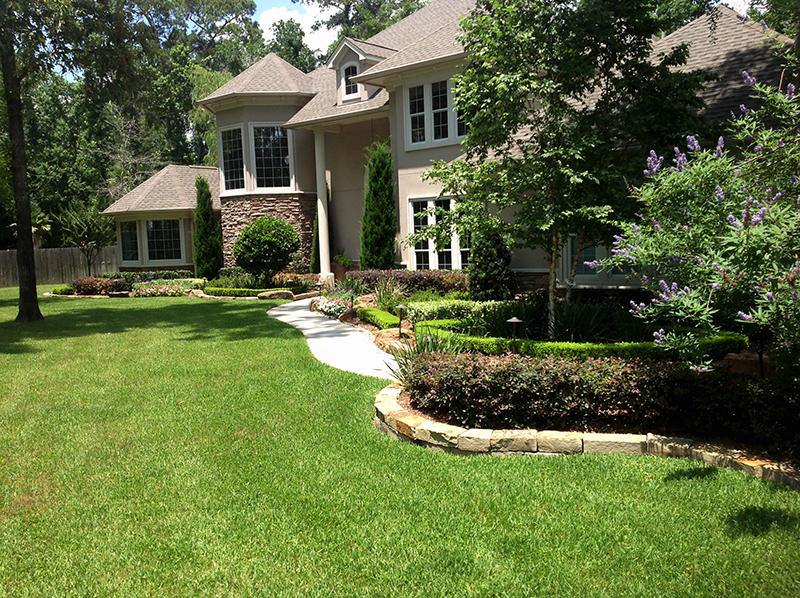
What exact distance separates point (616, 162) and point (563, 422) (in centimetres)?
423

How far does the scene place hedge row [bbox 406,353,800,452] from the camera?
4996mm

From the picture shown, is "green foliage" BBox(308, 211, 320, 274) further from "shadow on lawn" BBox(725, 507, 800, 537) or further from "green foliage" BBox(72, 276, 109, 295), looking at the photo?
"shadow on lawn" BBox(725, 507, 800, 537)

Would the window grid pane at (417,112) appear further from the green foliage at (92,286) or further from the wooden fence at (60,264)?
the wooden fence at (60,264)

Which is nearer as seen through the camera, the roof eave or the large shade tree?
the large shade tree

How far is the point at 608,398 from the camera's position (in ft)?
18.4

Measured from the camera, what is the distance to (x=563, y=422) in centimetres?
584

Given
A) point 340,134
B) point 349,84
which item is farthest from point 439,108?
point 340,134

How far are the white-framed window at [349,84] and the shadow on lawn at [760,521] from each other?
1807 centimetres

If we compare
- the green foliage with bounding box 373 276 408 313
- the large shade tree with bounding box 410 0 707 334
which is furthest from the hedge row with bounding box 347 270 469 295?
the large shade tree with bounding box 410 0 707 334

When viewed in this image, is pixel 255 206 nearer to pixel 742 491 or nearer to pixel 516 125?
pixel 516 125

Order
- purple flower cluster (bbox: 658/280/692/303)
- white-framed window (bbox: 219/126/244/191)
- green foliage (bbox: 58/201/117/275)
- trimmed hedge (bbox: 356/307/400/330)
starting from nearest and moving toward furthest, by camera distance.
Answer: purple flower cluster (bbox: 658/280/692/303)
trimmed hedge (bbox: 356/307/400/330)
white-framed window (bbox: 219/126/244/191)
green foliage (bbox: 58/201/117/275)

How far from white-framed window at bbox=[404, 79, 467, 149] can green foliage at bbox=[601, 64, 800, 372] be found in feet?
37.3

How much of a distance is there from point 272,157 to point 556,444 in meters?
19.0

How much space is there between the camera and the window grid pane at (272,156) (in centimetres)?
2227
